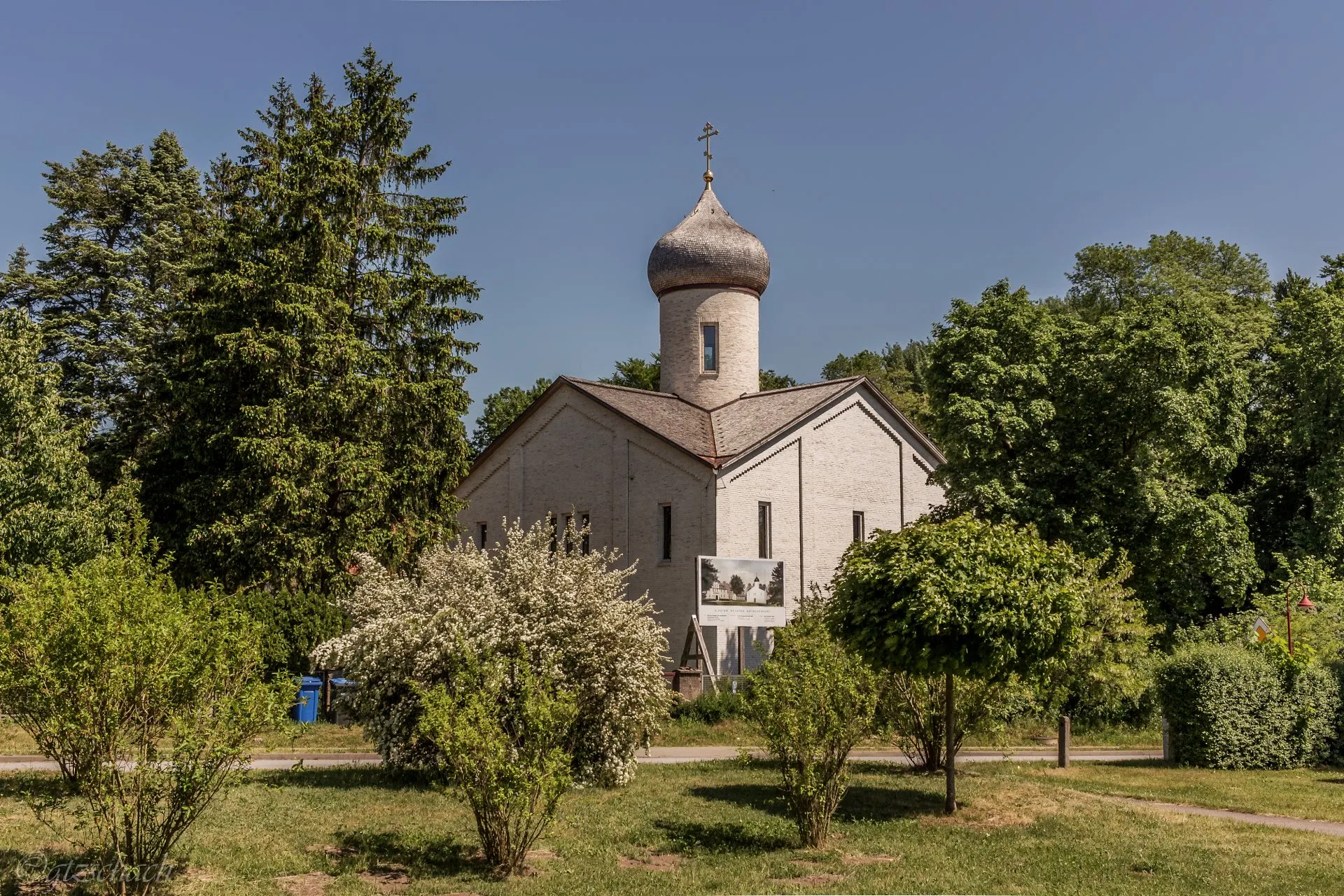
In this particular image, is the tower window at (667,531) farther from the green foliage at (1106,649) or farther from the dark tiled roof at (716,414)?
the green foliage at (1106,649)

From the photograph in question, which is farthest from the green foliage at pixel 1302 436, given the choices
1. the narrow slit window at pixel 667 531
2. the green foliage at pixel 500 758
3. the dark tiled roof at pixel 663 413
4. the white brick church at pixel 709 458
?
the green foliage at pixel 500 758

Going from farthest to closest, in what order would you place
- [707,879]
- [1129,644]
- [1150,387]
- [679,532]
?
1. [679,532]
2. [1150,387]
3. [1129,644]
4. [707,879]

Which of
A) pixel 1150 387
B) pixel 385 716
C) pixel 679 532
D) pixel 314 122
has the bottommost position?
pixel 385 716

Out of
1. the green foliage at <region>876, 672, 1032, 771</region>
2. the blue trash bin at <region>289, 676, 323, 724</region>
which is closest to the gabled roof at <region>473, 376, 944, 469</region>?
A: the blue trash bin at <region>289, 676, 323, 724</region>

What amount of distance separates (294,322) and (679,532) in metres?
11.9

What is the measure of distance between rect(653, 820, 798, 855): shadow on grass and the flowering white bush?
97.9 inches

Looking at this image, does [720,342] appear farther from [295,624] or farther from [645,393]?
[295,624]

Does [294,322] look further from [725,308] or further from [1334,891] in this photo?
[1334,891]

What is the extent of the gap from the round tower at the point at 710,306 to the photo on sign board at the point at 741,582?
833 cm

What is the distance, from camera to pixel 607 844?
1320 cm

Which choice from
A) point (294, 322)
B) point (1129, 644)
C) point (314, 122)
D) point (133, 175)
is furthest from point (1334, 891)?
point (133, 175)

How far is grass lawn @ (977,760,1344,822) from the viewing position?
1773cm

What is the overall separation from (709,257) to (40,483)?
20.7 meters

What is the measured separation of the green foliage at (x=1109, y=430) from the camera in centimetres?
2873
